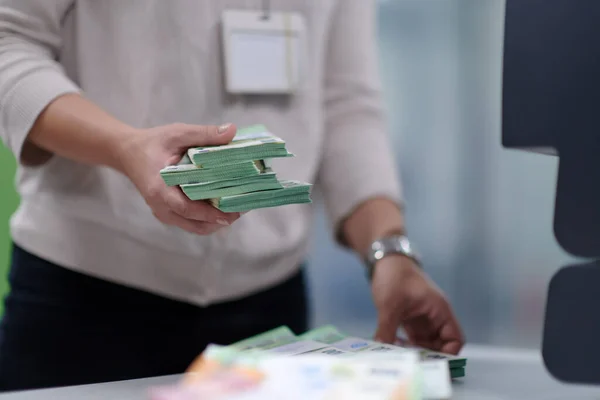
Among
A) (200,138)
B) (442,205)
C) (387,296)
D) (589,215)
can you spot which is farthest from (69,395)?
(442,205)

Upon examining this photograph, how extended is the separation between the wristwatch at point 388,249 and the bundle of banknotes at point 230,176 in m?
0.38

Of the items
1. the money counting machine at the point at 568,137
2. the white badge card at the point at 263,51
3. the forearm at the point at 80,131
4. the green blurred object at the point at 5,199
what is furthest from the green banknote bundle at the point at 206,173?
the green blurred object at the point at 5,199

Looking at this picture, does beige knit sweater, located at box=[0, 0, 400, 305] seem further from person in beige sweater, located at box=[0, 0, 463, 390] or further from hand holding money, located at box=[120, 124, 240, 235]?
hand holding money, located at box=[120, 124, 240, 235]

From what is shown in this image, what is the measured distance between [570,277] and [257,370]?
0.34m

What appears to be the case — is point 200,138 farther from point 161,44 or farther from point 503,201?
point 503,201

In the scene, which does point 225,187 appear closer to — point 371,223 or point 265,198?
point 265,198

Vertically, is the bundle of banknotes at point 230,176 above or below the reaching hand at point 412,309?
above

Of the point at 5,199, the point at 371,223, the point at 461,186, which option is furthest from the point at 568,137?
the point at 461,186

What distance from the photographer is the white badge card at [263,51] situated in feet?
3.30

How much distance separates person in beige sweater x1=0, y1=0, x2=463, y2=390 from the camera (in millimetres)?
925

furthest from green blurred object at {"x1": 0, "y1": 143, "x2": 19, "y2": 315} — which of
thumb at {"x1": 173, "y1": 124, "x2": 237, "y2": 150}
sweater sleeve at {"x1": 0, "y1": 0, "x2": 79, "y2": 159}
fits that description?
thumb at {"x1": 173, "y1": 124, "x2": 237, "y2": 150}

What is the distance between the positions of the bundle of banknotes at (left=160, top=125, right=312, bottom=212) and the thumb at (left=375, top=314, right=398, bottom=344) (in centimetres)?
34

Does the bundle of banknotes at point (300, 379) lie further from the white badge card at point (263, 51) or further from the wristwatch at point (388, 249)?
the white badge card at point (263, 51)

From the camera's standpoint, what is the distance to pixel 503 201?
11.3 feet
